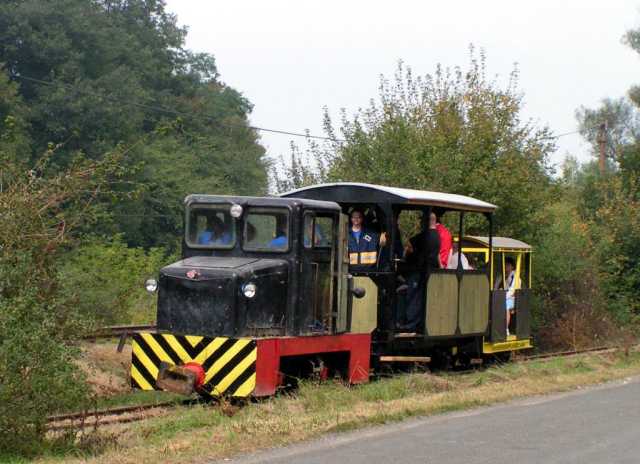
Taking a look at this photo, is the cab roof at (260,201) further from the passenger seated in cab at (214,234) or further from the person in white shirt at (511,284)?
the person in white shirt at (511,284)

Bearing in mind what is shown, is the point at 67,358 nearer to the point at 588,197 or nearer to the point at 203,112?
the point at 588,197

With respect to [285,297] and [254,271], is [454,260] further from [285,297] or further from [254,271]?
[254,271]

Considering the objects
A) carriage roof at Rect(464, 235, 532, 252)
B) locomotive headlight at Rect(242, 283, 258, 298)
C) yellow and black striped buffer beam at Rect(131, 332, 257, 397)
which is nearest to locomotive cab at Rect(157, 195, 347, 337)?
locomotive headlight at Rect(242, 283, 258, 298)

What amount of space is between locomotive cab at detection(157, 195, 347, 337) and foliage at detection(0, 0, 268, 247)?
23602mm

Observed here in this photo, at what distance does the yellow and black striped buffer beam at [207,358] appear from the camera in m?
12.8

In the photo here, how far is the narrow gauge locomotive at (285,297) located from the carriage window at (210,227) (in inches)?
0.6

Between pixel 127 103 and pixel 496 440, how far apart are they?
40530 mm

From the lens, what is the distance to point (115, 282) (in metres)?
23.5

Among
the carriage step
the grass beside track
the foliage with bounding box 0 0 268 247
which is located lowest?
the grass beside track

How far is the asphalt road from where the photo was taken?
957 cm

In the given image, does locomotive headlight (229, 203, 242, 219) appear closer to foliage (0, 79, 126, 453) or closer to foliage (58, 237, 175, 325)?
foliage (0, 79, 126, 453)

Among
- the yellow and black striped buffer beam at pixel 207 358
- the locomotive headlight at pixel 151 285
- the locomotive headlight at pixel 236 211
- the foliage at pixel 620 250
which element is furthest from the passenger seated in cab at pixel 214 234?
the foliage at pixel 620 250

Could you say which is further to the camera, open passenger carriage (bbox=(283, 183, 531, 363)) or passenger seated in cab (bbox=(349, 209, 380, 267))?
passenger seated in cab (bbox=(349, 209, 380, 267))

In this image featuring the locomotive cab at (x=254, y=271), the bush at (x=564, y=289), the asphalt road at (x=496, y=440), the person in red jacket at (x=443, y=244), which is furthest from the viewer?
the bush at (x=564, y=289)
